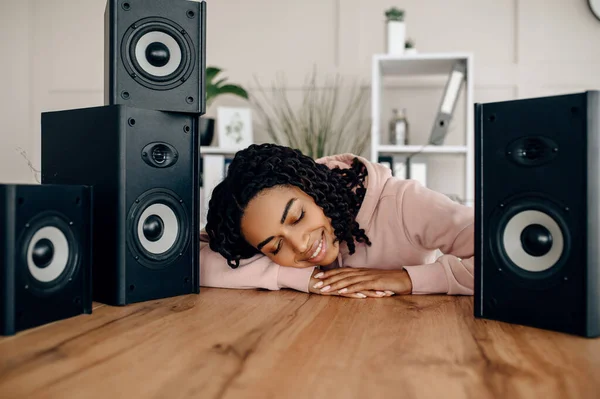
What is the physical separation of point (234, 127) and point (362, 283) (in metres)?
2.10

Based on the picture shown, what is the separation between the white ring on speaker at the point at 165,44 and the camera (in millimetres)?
1104

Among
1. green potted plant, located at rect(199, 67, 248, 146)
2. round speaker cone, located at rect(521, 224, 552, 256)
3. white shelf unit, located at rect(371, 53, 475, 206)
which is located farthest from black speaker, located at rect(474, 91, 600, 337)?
green potted plant, located at rect(199, 67, 248, 146)

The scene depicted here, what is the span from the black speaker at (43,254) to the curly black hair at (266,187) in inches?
13.8

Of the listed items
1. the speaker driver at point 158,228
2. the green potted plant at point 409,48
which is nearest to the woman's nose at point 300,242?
the speaker driver at point 158,228

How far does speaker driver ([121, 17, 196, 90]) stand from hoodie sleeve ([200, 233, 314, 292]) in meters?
0.41

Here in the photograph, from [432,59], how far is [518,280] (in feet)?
6.80

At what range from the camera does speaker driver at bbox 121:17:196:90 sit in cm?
109

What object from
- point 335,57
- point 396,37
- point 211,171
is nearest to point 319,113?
point 335,57

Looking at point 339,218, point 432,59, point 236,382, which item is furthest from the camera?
point 432,59

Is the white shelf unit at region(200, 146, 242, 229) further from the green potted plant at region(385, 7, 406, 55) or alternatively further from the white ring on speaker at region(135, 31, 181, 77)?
the white ring on speaker at region(135, 31, 181, 77)

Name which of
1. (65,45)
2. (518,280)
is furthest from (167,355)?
(65,45)

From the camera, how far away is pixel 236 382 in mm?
619

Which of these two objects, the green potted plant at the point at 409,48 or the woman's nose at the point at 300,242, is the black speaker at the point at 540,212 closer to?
the woman's nose at the point at 300,242

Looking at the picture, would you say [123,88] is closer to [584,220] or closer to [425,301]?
[425,301]
